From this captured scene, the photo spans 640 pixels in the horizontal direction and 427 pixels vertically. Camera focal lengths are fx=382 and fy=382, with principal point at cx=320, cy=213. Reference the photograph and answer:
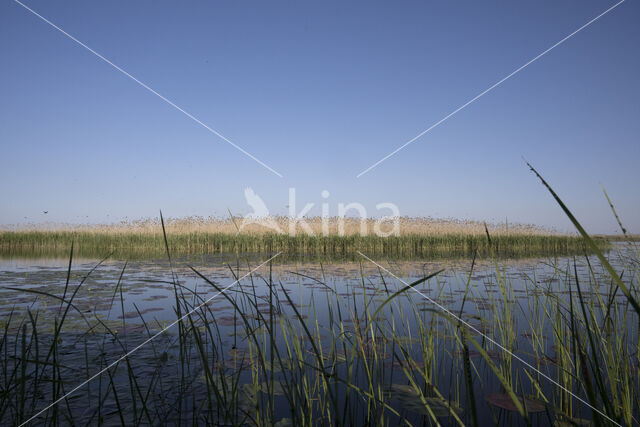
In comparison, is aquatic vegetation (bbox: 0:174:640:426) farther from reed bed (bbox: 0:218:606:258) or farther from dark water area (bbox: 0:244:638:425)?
reed bed (bbox: 0:218:606:258)

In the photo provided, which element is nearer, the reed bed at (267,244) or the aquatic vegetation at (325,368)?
the aquatic vegetation at (325,368)

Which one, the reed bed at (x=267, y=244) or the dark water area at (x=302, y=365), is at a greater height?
the reed bed at (x=267, y=244)

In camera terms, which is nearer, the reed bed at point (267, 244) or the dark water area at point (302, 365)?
the dark water area at point (302, 365)

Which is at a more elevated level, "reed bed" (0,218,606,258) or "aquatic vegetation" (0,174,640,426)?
"reed bed" (0,218,606,258)

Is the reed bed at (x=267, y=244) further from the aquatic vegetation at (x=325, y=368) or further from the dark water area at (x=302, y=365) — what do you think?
the aquatic vegetation at (x=325, y=368)

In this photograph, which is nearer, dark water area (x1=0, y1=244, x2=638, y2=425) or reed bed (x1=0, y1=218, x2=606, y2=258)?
dark water area (x1=0, y1=244, x2=638, y2=425)

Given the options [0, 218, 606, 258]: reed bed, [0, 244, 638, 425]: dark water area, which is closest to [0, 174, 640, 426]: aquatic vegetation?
[0, 244, 638, 425]: dark water area

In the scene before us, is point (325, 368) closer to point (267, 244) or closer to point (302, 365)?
point (302, 365)

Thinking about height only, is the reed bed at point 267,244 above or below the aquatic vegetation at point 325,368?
above

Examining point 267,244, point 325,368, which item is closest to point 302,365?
point 325,368

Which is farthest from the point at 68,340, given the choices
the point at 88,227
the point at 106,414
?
the point at 88,227

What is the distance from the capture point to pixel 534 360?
2.79 metres

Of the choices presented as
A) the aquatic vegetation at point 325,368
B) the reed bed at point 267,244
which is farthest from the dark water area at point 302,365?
the reed bed at point 267,244

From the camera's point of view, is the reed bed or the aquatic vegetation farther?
the reed bed
